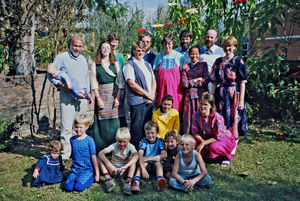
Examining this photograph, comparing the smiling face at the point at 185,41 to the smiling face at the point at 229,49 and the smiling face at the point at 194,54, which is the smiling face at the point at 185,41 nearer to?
the smiling face at the point at 194,54

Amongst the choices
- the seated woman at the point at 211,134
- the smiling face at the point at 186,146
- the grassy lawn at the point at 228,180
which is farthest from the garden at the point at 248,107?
the smiling face at the point at 186,146

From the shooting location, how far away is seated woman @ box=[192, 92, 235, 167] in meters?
4.07

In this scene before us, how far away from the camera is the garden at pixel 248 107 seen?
337 centimetres

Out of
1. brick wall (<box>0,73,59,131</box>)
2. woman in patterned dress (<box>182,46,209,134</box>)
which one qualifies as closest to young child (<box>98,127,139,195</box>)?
woman in patterned dress (<box>182,46,209,134</box>)

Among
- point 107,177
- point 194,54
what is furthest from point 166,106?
point 107,177

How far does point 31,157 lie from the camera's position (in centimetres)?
464

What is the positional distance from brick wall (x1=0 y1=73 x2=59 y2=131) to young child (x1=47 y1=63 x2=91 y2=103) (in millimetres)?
1605

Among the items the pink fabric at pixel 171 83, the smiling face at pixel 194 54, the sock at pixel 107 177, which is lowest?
the sock at pixel 107 177

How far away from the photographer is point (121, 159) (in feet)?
12.4

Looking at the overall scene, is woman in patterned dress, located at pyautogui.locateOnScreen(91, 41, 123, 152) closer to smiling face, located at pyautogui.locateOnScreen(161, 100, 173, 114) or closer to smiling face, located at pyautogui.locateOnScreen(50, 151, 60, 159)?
smiling face, located at pyautogui.locateOnScreen(161, 100, 173, 114)

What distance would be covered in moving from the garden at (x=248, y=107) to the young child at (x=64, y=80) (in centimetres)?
116

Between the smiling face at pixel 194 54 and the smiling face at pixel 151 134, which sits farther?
the smiling face at pixel 194 54

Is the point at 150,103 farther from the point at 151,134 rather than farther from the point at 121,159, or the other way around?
the point at 121,159

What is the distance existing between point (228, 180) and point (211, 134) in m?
0.80
